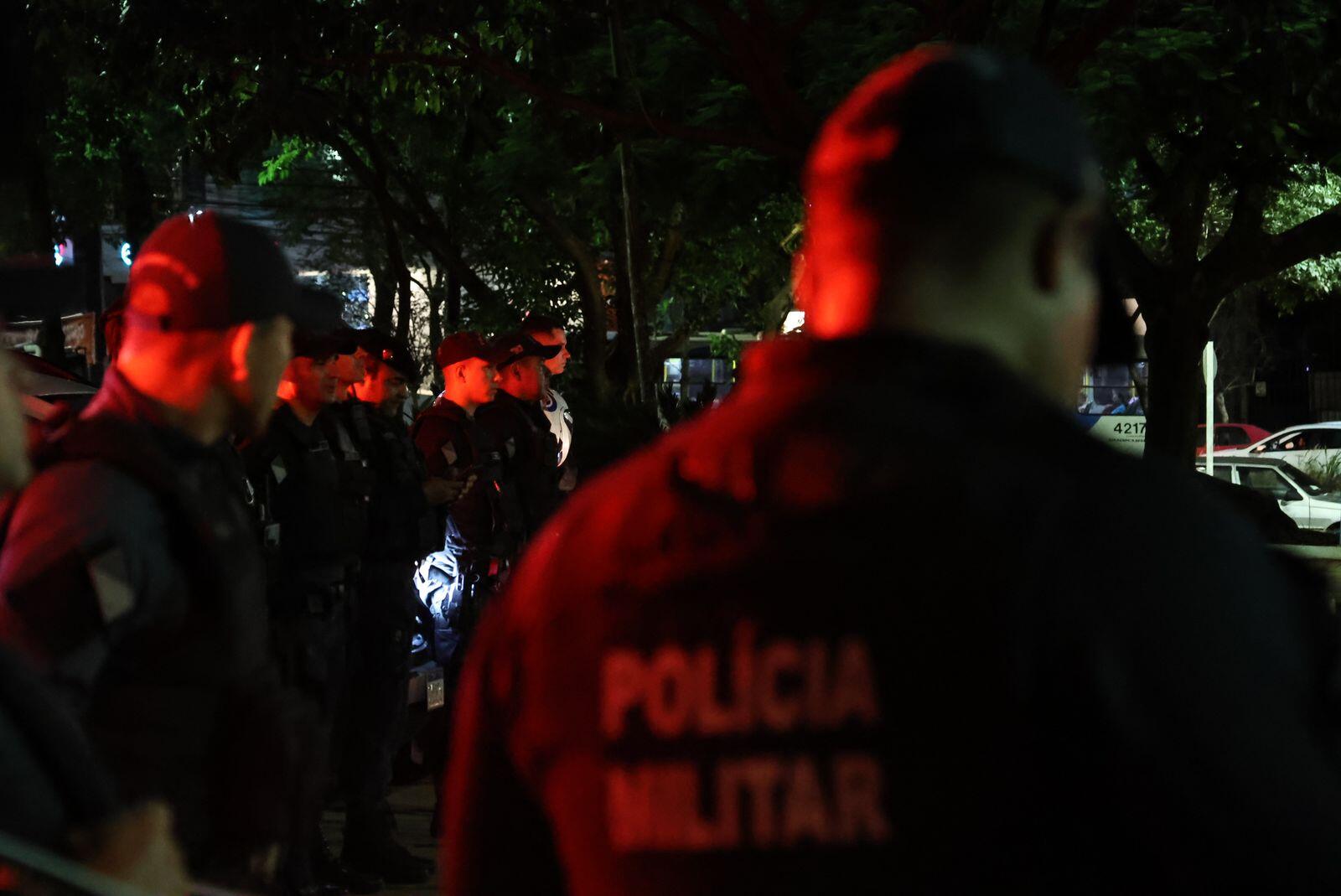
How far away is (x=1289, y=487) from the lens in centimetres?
2375

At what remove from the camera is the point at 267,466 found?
682cm

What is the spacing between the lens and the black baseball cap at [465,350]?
8.47 m

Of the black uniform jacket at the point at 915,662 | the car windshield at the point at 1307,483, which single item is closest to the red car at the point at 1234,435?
the car windshield at the point at 1307,483

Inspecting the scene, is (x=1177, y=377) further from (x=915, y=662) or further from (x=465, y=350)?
(x=915, y=662)

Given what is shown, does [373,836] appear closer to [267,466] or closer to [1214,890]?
[267,466]

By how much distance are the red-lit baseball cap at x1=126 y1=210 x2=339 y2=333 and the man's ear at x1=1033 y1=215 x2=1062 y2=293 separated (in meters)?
1.76

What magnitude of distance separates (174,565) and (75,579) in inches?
6.4

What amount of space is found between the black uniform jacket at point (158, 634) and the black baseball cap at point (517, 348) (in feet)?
18.7

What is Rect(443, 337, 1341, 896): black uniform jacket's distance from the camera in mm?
1359

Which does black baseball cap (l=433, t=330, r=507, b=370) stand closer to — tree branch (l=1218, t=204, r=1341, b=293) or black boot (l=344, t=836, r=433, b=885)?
black boot (l=344, t=836, r=433, b=885)

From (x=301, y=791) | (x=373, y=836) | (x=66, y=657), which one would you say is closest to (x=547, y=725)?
(x=66, y=657)

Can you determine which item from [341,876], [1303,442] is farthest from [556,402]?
[1303,442]

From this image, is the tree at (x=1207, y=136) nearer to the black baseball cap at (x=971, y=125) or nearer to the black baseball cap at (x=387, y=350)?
the black baseball cap at (x=387, y=350)

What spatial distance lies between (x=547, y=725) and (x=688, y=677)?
0.63ft
